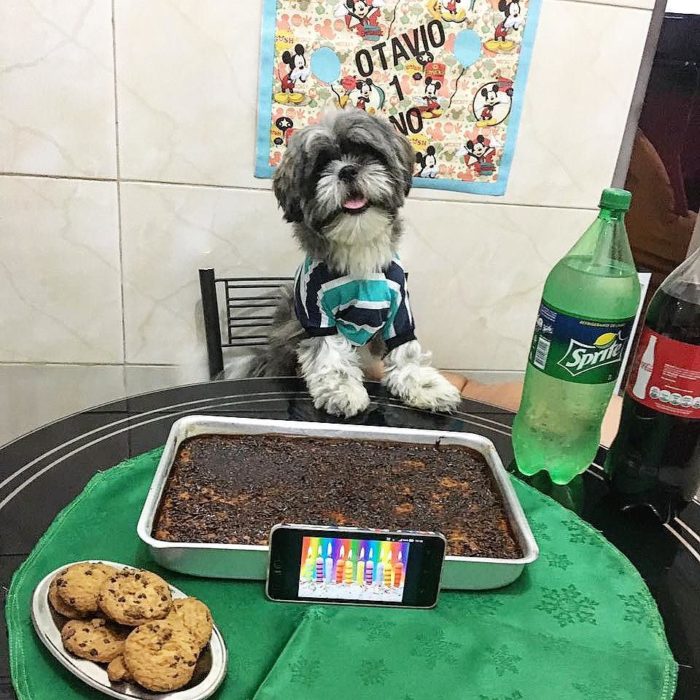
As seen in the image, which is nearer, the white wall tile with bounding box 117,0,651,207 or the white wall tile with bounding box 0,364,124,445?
the white wall tile with bounding box 117,0,651,207

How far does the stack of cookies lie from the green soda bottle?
56 centimetres

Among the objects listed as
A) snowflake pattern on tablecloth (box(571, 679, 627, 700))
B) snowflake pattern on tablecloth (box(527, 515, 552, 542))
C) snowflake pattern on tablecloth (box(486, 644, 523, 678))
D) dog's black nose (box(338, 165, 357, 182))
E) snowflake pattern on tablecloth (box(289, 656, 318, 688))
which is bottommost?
snowflake pattern on tablecloth (box(289, 656, 318, 688))

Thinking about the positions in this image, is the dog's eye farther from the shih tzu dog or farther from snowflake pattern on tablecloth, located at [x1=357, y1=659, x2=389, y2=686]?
snowflake pattern on tablecloth, located at [x1=357, y1=659, x2=389, y2=686]

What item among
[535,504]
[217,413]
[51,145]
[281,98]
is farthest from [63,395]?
[535,504]

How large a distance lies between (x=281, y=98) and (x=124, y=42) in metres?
0.34

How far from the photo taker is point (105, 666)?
63 cm

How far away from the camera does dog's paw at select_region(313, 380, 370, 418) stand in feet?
3.98

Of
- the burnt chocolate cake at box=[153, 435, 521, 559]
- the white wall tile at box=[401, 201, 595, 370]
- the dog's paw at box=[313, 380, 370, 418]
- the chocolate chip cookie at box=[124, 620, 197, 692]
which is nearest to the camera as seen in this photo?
the chocolate chip cookie at box=[124, 620, 197, 692]

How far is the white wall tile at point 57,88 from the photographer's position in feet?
4.66

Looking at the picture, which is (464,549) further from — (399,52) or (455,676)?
(399,52)

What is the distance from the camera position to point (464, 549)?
81cm

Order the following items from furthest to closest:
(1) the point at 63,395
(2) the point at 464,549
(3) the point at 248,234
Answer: (1) the point at 63,395
(3) the point at 248,234
(2) the point at 464,549

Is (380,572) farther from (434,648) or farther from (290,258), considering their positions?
(290,258)

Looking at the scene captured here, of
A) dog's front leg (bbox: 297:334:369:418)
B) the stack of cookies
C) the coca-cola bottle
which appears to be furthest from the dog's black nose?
the stack of cookies
